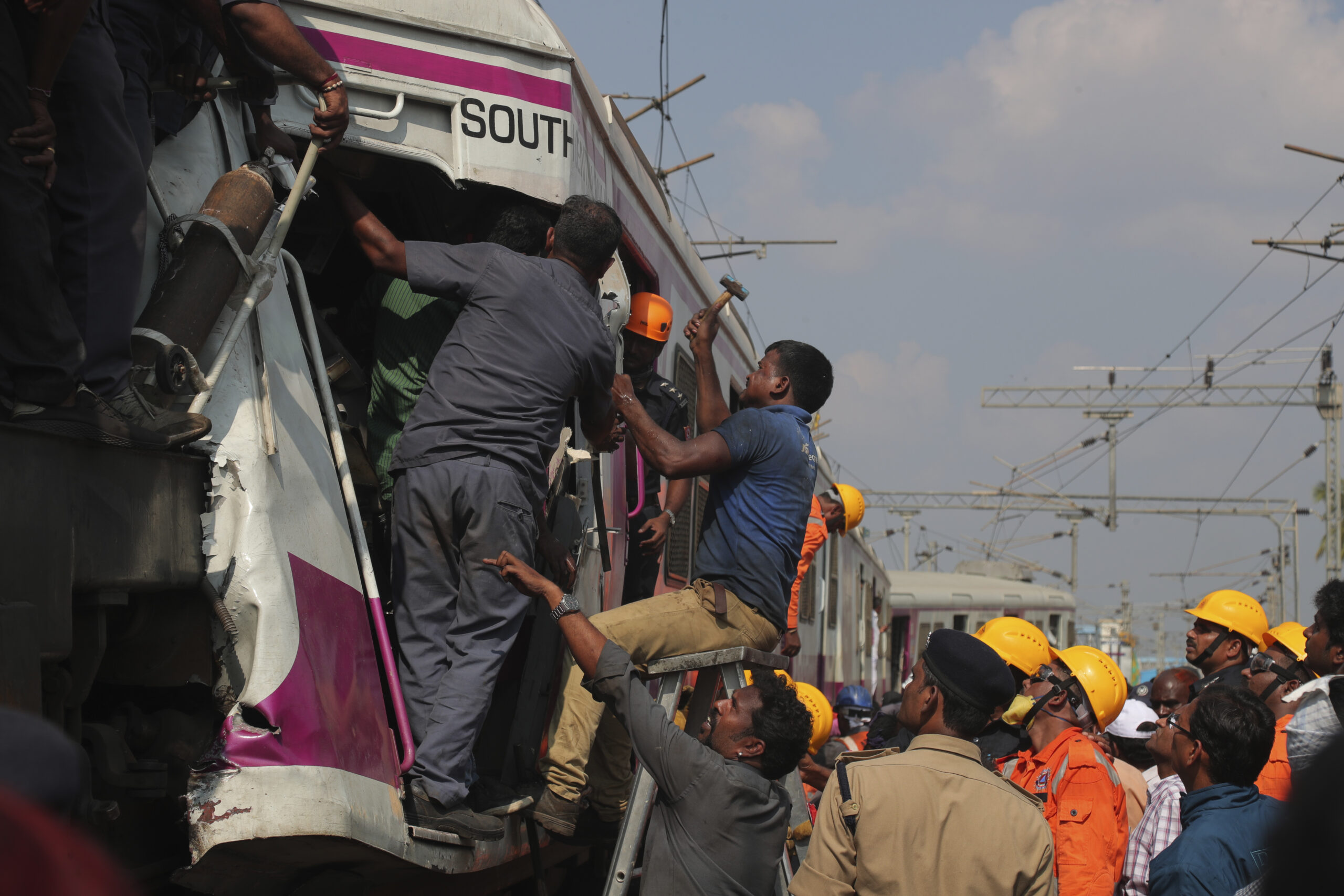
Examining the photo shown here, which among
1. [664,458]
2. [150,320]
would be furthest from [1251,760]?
[150,320]

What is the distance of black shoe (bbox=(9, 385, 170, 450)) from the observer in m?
2.24

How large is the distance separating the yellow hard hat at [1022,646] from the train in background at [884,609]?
370cm

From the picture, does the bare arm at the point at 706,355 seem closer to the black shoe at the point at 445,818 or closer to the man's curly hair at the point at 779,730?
the man's curly hair at the point at 779,730

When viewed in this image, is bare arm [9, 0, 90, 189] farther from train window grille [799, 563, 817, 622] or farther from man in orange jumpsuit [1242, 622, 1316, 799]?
train window grille [799, 563, 817, 622]

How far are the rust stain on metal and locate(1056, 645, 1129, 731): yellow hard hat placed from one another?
12.7 ft

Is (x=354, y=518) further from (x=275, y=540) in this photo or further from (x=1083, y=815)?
(x=1083, y=815)

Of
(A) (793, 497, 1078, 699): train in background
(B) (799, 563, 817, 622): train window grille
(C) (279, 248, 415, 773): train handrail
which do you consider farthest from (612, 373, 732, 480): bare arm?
(B) (799, 563, 817, 622): train window grille

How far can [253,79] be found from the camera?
3.06m

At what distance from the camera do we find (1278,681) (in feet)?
16.7

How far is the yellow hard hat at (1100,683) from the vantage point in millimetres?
5414

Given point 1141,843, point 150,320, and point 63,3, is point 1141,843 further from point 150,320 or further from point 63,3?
point 63,3

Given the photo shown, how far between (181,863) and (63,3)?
6.00 ft

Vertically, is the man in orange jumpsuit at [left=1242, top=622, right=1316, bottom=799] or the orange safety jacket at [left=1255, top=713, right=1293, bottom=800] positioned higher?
the man in orange jumpsuit at [left=1242, top=622, right=1316, bottom=799]

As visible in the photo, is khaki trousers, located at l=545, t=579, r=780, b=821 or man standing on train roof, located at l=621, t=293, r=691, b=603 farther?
man standing on train roof, located at l=621, t=293, r=691, b=603
